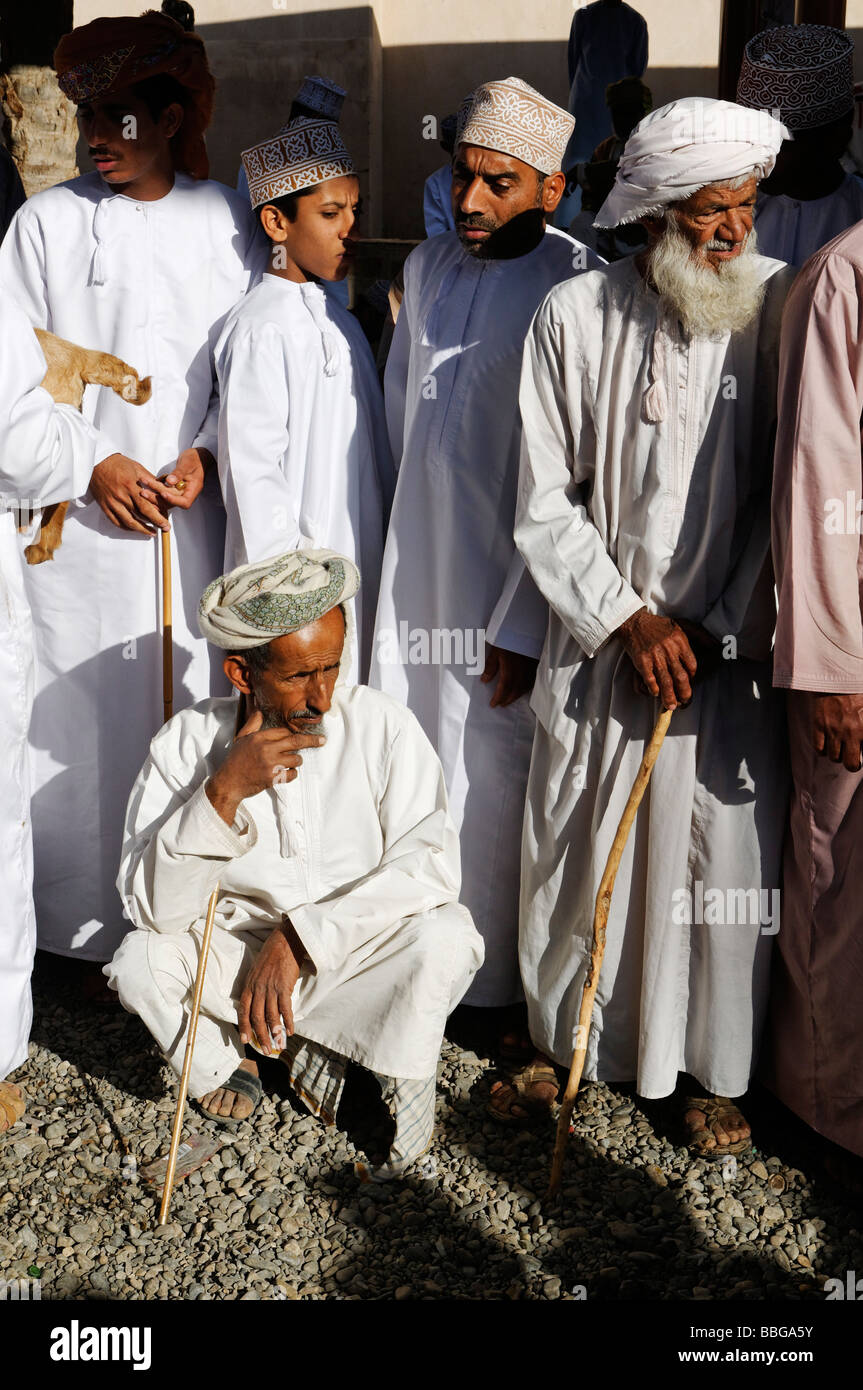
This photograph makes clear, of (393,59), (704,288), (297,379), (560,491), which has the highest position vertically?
(393,59)

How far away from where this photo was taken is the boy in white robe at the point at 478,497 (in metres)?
3.59

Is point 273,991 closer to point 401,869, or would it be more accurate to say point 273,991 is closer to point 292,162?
point 401,869

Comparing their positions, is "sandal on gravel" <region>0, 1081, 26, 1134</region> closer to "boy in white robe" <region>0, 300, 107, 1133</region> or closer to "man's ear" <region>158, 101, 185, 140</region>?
"boy in white robe" <region>0, 300, 107, 1133</region>

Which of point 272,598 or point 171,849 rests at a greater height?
point 272,598

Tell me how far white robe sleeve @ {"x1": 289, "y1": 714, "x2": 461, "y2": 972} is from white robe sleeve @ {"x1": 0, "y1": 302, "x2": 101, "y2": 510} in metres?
1.04

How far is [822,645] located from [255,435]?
1.69 metres

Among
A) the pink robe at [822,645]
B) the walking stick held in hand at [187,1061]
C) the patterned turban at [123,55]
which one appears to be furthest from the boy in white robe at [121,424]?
the pink robe at [822,645]

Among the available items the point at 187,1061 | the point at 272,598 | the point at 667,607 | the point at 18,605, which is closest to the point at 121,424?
the point at 18,605

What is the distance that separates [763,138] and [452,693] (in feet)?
5.31

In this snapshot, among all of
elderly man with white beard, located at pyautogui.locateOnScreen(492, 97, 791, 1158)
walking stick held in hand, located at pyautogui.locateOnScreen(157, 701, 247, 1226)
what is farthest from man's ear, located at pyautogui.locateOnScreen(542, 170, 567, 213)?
walking stick held in hand, located at pyautogui.locateOnScreen(157, 701, 247, 1226)

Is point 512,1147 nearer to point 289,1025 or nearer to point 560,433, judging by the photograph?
point 289,1025

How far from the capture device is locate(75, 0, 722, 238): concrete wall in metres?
7.75

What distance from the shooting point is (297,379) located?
3824mm

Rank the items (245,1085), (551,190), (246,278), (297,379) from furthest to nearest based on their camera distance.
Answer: (246,278), (297,379), (551,190), (245,1085)
